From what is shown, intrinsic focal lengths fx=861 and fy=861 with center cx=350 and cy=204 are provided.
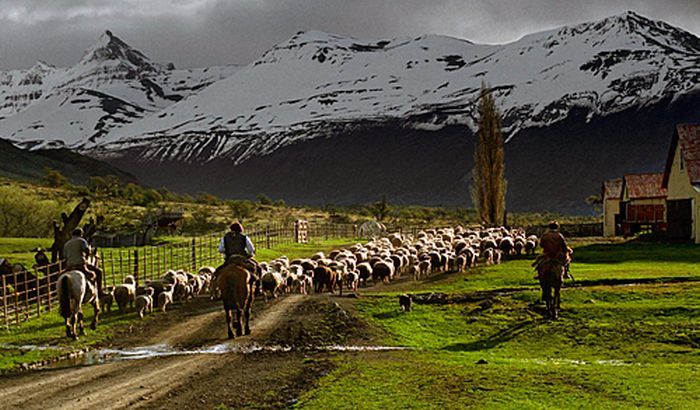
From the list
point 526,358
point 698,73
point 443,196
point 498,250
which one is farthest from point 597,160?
point 526,358

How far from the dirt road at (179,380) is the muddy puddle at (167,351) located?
8.9 inches

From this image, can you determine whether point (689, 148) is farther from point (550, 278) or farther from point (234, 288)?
point (234, 288)

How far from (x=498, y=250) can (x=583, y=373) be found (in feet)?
80.5

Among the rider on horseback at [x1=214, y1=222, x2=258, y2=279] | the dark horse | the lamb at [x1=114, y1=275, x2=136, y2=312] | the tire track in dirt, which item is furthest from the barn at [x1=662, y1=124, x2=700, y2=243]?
the tire track in dirt

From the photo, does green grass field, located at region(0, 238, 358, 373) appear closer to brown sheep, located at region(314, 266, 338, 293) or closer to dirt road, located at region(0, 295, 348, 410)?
dirt road, located at region(0, 295, 348, 410)

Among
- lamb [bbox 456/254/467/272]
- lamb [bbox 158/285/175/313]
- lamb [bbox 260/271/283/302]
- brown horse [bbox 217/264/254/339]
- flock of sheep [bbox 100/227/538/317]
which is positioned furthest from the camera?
lamb [bbox 456/254/467/272]

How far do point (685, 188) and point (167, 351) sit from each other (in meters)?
37.7

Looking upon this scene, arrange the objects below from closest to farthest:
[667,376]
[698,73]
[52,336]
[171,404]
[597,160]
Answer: [171,404] → [667,376] → [52,336] → [597,160] → [698,73]

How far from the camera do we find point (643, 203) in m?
61.2

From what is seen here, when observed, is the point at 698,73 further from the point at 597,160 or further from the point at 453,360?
the point at 453,360

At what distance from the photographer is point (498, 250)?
37.8m

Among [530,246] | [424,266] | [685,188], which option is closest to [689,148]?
[685,188]

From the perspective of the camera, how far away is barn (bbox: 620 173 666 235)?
198 ft

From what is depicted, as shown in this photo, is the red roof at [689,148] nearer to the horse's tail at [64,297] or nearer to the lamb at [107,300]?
the lamb at [107,300]
